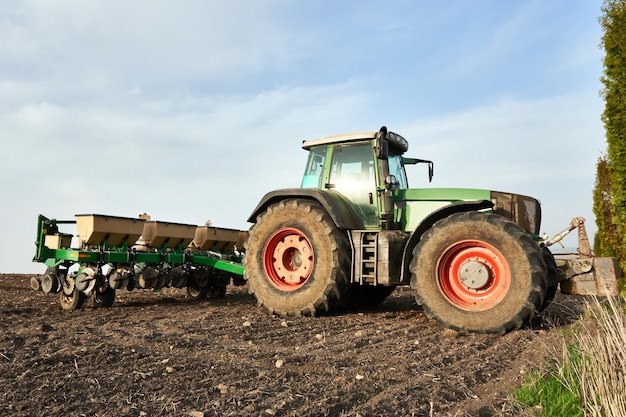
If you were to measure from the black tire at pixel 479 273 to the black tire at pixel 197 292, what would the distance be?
4.43 meters

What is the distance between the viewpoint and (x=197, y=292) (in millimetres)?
8977

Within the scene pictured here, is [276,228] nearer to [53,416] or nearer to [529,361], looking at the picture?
[529,361]

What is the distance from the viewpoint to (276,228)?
22.7 feet

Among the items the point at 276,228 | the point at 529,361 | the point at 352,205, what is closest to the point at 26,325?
the point at 276,228

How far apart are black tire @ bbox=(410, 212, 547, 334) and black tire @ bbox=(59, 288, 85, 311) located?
4807 mm

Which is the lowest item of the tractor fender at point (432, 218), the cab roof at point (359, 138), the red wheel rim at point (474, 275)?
the red wheel rim at point (474, 275)

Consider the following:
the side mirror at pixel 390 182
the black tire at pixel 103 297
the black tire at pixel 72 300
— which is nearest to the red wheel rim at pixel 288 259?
the side mirror at pixel 390 182

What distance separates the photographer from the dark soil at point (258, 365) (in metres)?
3.04

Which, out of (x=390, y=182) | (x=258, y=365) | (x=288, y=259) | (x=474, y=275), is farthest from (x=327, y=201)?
(x=258, y=365)

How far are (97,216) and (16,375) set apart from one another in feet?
13.6

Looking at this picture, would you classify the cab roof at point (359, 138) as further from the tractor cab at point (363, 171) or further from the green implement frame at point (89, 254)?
the green implement frame at point (89, 254)

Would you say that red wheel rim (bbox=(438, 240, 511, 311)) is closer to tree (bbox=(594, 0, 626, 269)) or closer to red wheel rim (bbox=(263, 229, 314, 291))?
tree (bbox=(594, 0, 626, 269))

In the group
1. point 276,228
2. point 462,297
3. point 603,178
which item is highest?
point 603,178

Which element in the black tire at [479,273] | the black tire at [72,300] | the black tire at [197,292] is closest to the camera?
the black tire at [479,273]
